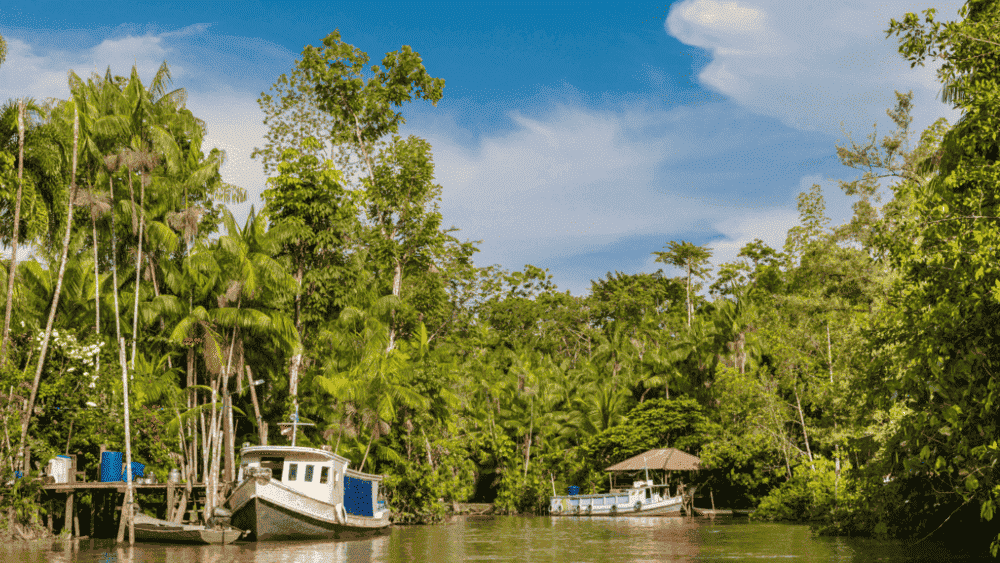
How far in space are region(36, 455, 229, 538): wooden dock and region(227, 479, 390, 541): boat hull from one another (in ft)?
11.3

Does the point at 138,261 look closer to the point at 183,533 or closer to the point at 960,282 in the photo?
the point at 183,533

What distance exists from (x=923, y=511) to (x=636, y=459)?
23.3 meters

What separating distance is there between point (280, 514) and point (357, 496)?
4.02 meters

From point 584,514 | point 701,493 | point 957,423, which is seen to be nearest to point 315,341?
point 584,514

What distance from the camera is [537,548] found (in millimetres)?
23438

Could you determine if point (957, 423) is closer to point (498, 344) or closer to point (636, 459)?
point (636, 459)

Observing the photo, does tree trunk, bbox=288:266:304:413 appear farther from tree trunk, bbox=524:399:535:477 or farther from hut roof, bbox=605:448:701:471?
hut roof, bbox=605:448:701:471

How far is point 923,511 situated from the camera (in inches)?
679

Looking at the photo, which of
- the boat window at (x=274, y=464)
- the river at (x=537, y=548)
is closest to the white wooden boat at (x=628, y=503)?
the river at (x=537, y=548)

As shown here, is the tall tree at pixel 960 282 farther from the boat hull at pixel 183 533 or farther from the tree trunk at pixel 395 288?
the tree trunk at pixel 395 288

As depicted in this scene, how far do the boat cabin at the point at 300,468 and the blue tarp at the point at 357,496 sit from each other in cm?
118

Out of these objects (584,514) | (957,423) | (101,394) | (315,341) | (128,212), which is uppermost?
(128,212)

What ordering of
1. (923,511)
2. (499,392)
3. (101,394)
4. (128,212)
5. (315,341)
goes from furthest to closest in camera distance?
(499,392)
(315,341)
(128,212)
(101,394)
(923,511)

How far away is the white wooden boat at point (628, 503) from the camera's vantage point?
131ft
